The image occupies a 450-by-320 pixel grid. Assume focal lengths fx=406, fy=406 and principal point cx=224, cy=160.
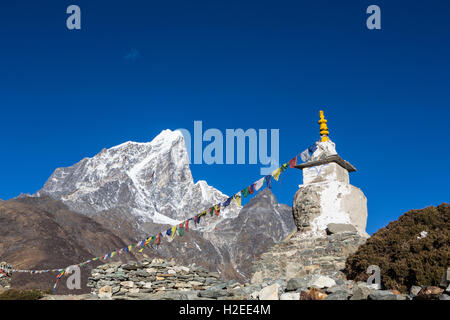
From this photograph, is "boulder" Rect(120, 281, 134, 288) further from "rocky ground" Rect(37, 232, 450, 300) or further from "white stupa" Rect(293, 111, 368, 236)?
"white stupa" Rect(293, 111, 368, 236)

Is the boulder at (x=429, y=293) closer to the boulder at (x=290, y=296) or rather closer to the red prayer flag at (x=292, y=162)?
the boulder at (x=290, y=296)

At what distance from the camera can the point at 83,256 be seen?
82.1 m

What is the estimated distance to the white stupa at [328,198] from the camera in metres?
14.6

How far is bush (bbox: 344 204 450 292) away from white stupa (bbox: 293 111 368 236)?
9.05ft

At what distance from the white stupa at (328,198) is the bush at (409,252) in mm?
2759

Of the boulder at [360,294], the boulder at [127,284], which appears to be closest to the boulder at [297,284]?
the boulder at [360,294]

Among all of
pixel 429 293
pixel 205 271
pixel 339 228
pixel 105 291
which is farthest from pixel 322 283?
pixel 105 291

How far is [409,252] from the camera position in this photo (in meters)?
9.23

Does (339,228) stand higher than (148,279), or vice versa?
(339,228)

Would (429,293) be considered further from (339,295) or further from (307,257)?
(307,257)

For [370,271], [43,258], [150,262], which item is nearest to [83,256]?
[43,258]

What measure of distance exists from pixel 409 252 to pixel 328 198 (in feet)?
18.4

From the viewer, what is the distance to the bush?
27.2 ft

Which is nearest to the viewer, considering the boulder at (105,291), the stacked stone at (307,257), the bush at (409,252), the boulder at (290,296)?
the boulder at (290,296)
